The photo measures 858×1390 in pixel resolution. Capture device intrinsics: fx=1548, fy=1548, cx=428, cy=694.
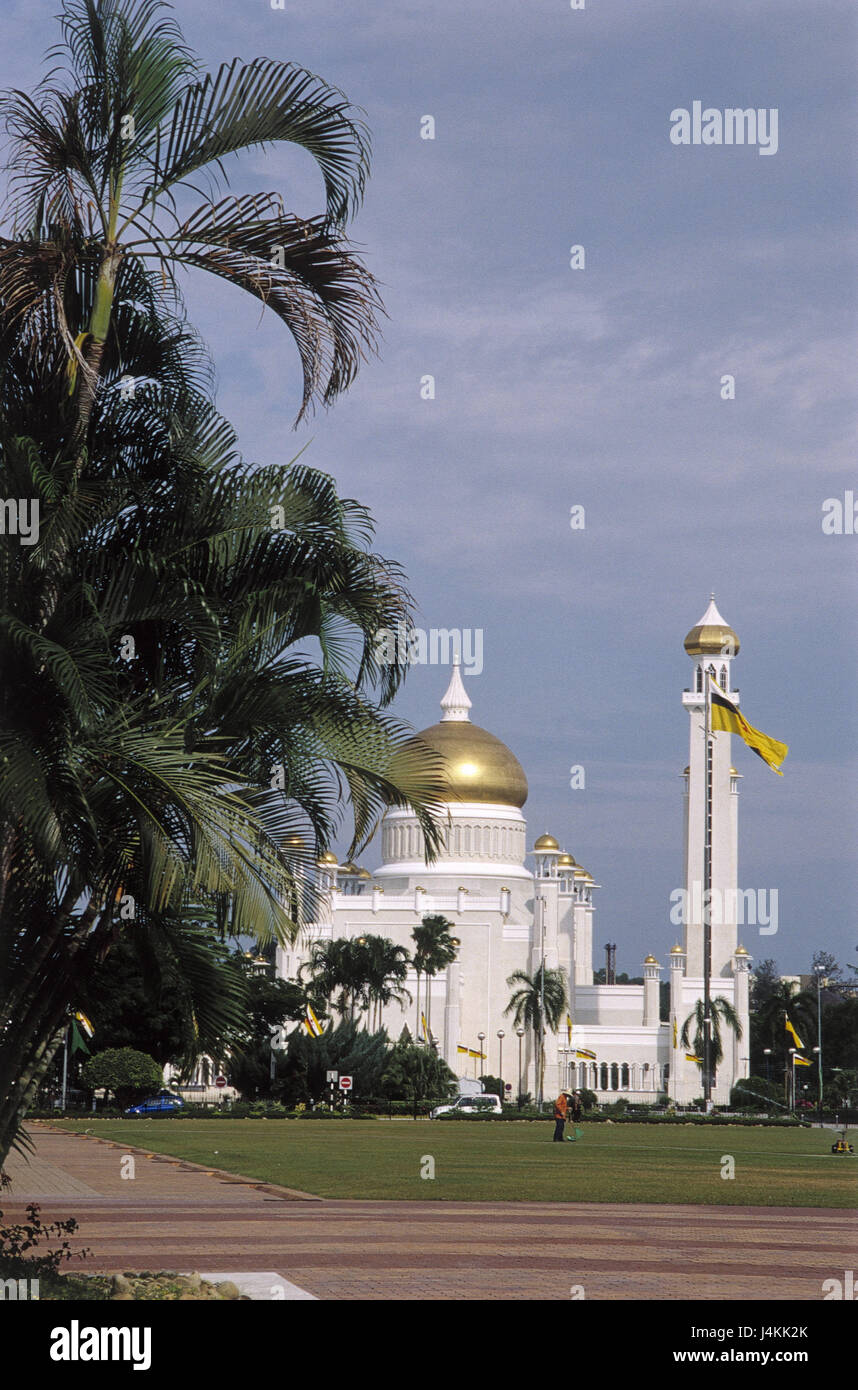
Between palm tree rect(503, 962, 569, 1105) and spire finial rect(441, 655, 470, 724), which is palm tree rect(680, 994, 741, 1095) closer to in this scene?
palm tree rect(503, 962, 569, 1105)

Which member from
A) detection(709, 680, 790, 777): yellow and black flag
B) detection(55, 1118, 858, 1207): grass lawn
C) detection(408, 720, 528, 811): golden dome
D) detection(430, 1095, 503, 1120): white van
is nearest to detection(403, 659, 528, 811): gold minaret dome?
detection(408, 720, 528, 811): golden dome

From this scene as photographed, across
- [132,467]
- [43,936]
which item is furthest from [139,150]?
[43,936]

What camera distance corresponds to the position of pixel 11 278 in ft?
28.3

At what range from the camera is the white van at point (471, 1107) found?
49.3 m

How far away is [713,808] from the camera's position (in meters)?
76.1

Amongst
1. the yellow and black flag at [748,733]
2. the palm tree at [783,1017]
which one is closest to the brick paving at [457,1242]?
the yellow and black flag at [748,733]

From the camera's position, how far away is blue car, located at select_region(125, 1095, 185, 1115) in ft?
159

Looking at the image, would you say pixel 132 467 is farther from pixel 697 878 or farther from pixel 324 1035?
pixel 697 878

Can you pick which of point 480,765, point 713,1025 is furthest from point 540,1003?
point 480,765

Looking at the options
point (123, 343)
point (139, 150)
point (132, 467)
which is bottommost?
point (132, 467)

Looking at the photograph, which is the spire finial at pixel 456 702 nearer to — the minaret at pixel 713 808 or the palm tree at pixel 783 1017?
the minaret at pixel 713 808

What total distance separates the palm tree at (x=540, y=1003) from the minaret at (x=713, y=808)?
29.1ft
